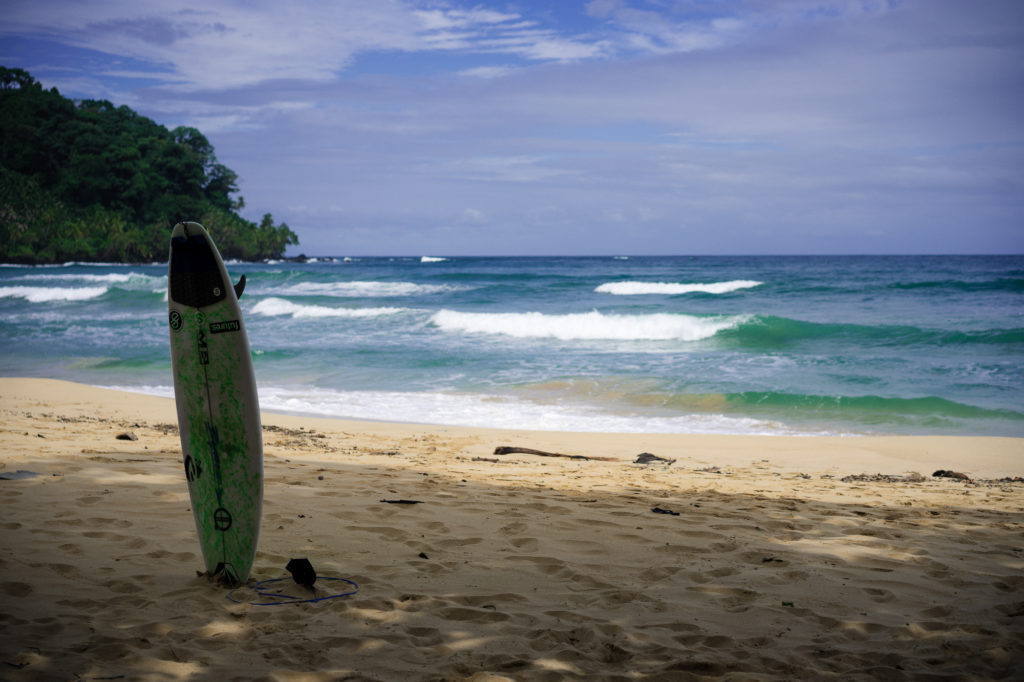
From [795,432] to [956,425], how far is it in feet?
8.05

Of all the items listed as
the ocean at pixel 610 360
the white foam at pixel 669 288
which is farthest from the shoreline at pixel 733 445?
the white foam at pixel 669 288

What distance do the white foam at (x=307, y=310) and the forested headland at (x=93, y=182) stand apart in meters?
42.0

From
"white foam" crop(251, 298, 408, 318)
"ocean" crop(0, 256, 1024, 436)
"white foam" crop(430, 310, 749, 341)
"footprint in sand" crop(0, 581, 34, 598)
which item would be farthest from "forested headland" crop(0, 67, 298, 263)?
"footprint in sand" crop(0, 581, 34, 598)

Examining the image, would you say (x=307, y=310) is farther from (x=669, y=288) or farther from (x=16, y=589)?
(x=16, y=589)

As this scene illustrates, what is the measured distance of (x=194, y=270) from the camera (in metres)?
2.93

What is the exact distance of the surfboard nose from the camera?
2902mm

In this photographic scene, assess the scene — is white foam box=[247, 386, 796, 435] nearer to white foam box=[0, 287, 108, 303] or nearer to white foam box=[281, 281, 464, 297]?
white foam box=[281, 281, 464, 297]

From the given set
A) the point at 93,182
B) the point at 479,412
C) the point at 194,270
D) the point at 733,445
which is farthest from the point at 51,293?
the point at 93,182

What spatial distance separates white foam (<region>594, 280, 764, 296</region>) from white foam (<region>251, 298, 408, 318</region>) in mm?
13915

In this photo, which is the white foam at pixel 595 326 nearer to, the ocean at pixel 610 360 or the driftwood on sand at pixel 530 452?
the ocean at pixel 610 360

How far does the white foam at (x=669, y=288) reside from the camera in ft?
113

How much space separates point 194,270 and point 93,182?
78.5 m

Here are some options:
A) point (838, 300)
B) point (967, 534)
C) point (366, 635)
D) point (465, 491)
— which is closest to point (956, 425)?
point (967, 534)

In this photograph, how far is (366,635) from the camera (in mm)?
2693
